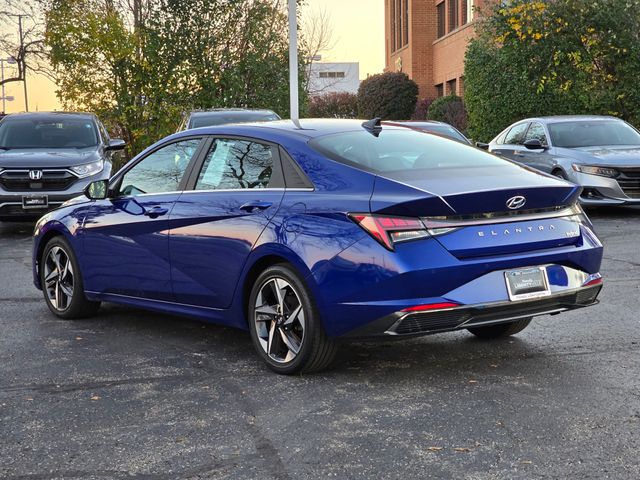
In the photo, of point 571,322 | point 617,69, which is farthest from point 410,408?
point 617,69

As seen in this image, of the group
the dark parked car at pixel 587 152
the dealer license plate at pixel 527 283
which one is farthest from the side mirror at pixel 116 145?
the dealer license plate at pixel 527 283

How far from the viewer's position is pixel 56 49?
22.6 metres

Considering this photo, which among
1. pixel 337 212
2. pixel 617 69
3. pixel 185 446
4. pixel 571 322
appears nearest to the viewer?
pixel 185 446

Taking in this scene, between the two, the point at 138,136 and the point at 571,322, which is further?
the point at 138,136

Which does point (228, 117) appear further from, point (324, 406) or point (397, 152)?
point (324, 406)

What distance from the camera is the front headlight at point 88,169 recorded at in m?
13.9

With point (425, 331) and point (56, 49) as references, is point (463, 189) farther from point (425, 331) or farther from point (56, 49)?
point (56, 49)

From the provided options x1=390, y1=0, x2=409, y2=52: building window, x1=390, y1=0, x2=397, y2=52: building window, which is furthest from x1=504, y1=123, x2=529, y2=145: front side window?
x1=390, y1=0, x2=397, y2=52: building window

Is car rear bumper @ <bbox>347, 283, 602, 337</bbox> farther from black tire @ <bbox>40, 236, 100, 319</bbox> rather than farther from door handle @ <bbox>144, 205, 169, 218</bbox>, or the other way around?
black tire @ <bbox>40, 236, 100, 319</bbox>

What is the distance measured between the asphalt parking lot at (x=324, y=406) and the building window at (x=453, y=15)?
36.5 meters

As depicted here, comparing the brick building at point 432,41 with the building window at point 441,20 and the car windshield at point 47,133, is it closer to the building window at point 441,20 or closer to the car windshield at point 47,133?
the building window at point 441,20

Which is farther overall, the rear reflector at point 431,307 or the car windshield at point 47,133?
the car windshield at point 47,133

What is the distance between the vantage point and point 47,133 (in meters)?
15.1

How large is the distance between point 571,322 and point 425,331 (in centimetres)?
229
